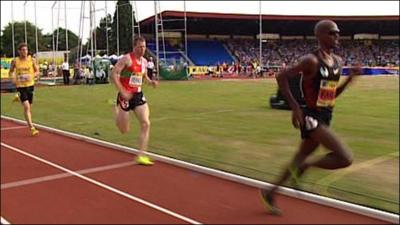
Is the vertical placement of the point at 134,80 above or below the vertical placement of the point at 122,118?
above

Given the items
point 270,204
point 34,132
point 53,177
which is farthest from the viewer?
point 34,132

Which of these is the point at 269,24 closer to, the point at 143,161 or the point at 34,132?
the point at 34,132

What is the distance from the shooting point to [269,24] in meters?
58.1

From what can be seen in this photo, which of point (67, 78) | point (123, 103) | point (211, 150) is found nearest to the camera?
point (123, 103)

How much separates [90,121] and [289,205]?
352 inches

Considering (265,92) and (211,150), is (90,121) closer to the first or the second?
(211,150)

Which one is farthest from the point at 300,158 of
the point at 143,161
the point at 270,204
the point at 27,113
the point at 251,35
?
the point at 251,35

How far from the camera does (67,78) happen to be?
36.2 metres

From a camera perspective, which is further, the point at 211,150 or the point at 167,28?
the point at 167,28

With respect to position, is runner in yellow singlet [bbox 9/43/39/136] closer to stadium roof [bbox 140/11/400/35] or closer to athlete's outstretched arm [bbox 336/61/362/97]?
athlete's outstretched arm [bbox 336/61/362/97]

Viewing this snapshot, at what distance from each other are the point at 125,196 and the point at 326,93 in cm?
245

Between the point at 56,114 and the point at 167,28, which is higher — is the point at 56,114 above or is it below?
below

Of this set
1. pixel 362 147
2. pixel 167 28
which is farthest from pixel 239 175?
pixel 167 28

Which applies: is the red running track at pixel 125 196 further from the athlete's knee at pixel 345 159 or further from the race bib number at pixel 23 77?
the race bib number at pixel 23 77
